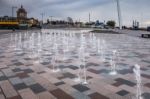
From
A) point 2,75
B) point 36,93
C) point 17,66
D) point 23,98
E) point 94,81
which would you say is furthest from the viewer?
point 17,66

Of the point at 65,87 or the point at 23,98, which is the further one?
the point at 65,87

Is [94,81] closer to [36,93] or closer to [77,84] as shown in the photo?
[77,84]

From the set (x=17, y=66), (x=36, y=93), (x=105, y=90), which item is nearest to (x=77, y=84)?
(x=105, y=90)

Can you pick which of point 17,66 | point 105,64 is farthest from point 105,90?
point 17,66

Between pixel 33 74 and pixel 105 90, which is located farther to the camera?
pixel 33 74

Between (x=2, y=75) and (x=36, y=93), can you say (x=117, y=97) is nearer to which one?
(x=36, y=93)

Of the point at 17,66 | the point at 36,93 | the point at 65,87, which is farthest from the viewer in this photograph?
the point at 17,66

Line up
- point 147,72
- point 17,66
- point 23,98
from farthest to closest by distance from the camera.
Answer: point 17,66
point 147,72
point 23,98

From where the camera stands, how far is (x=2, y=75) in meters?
6.14

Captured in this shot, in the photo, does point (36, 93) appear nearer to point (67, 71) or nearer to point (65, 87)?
point (65, 87)

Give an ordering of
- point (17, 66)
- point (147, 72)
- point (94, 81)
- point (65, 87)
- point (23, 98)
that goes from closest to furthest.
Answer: point (23, 98) < point (65, 87) < point (94, 81) < point (147, 72) < point (17, 66)

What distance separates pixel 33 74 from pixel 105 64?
2.92 metres

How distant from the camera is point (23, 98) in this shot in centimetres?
434

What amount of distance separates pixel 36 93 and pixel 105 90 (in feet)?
5.46
